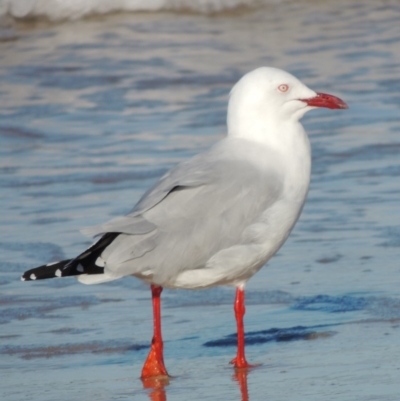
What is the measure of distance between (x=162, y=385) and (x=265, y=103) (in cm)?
140

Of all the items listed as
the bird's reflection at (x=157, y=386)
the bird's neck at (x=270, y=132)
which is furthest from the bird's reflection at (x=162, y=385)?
the bird's neck at (x=270, y=132)

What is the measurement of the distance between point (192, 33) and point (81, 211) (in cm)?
768

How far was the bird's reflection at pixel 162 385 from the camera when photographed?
4.53 metres

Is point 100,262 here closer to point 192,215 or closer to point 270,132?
point 192,215

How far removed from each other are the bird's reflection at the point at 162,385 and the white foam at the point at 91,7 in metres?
11.6

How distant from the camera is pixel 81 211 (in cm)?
745

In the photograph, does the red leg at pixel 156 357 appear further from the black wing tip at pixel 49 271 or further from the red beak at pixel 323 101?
the red beak at pixel 323 101

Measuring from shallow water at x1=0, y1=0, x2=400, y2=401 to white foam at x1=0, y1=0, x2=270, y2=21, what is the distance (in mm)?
1103

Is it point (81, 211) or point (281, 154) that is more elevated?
point (281, 154)

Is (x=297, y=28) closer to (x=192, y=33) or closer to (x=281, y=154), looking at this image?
(x=192, y=33)

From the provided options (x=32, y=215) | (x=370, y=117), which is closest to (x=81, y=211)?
(x=32, y=215)

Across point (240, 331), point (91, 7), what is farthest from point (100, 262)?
point (91, 7)

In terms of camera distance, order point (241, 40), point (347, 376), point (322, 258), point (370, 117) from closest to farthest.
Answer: point (347, 376) → point (322, 258) → point (370, 117) → point (241, 40)

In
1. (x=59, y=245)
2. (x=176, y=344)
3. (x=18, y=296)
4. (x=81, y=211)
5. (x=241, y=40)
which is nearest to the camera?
(x=176, y=344)
